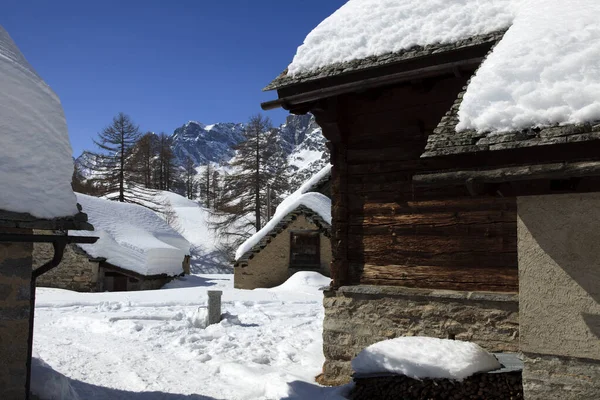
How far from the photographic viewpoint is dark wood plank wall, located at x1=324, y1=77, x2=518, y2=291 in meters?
6.73

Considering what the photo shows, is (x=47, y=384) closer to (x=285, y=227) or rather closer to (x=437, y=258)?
(x=437, y=258)

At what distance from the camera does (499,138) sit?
4.39 meters

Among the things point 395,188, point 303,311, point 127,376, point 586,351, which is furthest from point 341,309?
point 303,311

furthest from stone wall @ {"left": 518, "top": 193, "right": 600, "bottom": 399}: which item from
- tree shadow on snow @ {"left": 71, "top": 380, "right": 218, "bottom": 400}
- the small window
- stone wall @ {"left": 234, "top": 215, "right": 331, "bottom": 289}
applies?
the small window

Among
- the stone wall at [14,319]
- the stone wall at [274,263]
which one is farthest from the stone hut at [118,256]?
the stone wall at [14,319]

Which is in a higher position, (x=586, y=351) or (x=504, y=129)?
(x=504, y=129)

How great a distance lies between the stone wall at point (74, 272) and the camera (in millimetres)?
21312

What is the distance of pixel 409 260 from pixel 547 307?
2.90m

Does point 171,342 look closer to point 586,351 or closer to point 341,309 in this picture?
point 341,309

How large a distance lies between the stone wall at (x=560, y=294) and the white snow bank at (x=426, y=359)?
48.4 inches

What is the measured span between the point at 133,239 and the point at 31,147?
2022 centimetres

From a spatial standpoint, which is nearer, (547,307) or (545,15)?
(547,307)

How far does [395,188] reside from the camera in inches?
294

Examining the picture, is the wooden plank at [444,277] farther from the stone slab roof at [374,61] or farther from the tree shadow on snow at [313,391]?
the stone slab roof at [374,61]
